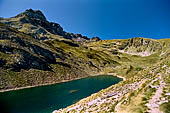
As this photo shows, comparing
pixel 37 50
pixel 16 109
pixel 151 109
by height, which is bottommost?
pixel 16 109

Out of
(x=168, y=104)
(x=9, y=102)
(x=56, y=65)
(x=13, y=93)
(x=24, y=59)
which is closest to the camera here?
(x=168, y=104)

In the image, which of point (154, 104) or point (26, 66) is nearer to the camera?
point (154, 104)

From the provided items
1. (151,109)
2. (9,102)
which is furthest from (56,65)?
(151,109)

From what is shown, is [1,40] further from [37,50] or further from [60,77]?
[60,77]

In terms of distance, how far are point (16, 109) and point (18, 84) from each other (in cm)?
3671

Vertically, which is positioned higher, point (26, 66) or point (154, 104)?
point (26, 66)

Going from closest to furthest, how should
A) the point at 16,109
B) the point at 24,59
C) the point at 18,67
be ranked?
the point at 16,109
the point at 18,67
the point at 24,59

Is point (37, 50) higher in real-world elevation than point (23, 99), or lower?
higher

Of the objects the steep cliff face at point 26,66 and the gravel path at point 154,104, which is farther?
the steep cliff face at point 26,66

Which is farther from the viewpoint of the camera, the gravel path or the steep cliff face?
the steep cliff face

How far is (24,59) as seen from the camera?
104875 mm

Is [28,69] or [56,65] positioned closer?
[28,69]

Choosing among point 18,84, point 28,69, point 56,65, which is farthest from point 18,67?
point 56,65

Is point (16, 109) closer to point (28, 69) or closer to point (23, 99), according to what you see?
point (23, 99)
